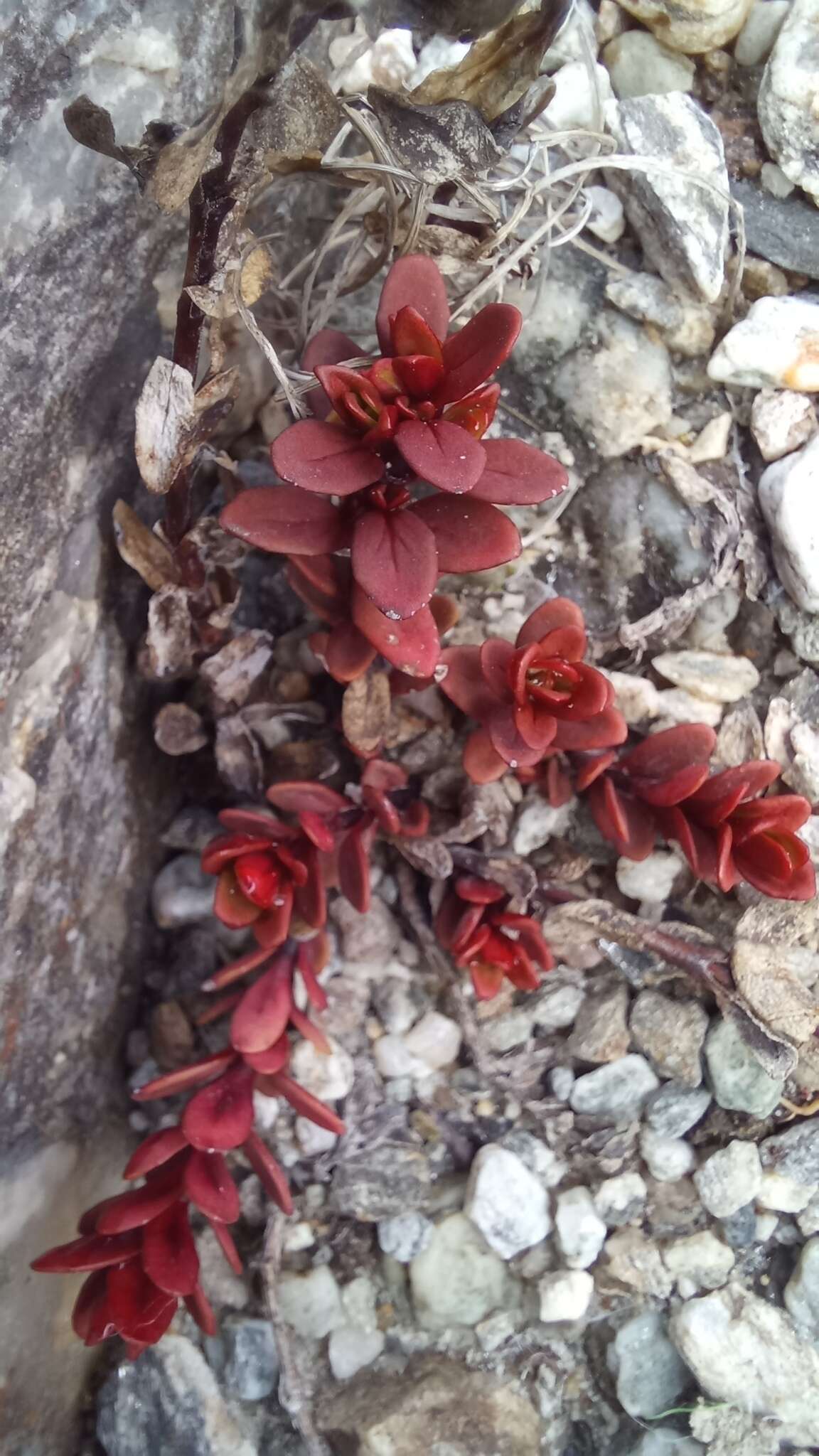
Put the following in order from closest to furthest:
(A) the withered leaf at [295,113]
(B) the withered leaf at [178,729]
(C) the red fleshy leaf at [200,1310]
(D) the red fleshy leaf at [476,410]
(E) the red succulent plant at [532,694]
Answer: (A) the withered leaf at [295,113] < (D) the red fleshy leaf at [476,410] < (E) the red succulent plant at [532,694] < (C) the red fleshy leaf at [200,1310] < (B) the withered leaf at [178,729]

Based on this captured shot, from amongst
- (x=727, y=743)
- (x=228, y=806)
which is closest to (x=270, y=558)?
(x=228, y=806)

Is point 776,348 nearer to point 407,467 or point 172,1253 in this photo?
point 407,467

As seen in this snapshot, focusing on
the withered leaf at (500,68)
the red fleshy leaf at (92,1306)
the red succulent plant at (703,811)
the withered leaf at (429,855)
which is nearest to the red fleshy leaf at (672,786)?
the red succulent plant at (703,811)

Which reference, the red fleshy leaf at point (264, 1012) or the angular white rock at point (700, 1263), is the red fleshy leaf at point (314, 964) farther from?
the angular white rock at point (700, 1263)

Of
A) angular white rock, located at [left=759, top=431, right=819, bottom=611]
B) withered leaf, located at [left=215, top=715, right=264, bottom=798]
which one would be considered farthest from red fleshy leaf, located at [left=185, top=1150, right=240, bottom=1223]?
angular white rock, located at [left=759, top=431, right=819, bottom=611]

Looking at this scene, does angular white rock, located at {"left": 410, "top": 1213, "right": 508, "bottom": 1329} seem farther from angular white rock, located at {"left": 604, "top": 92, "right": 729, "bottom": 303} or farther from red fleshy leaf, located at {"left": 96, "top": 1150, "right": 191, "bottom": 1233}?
angular white rock, located at {"left": 604, "top": 92, "right": 729, "bottom": 303}

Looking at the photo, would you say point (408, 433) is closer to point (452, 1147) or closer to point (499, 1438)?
point (452, 1147)

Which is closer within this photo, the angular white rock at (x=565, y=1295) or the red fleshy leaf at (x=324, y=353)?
the red fleshy leaf at (x=324, y=353)
